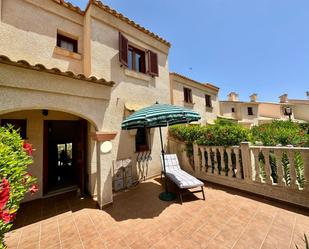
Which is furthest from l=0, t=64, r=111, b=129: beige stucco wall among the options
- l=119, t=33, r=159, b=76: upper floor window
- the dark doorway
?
l=119, t=33, r=159, b=76: upper floor window

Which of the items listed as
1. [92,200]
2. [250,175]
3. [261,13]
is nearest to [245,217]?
[250,175]

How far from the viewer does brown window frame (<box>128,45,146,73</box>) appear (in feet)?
30.1

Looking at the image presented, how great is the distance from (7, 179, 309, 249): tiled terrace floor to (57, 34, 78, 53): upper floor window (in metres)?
7.84

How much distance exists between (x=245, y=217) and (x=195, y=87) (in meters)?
14.5

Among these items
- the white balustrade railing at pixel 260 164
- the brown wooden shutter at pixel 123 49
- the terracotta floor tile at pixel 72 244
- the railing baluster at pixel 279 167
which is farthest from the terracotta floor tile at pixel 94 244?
the brown wooden shutter at pixel 123 49

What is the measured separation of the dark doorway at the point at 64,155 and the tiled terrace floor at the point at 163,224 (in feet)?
5.05

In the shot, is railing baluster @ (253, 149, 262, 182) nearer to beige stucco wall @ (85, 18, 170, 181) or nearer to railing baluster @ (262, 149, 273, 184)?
railing baluster @ (262, 149, 273, 184)

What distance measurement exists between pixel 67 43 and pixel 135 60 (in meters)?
3.94

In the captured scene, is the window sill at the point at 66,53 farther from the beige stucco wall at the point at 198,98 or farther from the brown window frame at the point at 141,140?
the beige stucco wall at the point at 198,98

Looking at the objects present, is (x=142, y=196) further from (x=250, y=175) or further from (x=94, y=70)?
(x=94, y=70)

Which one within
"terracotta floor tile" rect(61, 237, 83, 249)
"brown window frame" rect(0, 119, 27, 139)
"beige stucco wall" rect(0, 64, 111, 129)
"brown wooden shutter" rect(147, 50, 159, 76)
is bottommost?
"terracotta floor tile" rect(61, 237, 83, 249)

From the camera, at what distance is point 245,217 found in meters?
4.50

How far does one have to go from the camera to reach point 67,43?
7.61 meters

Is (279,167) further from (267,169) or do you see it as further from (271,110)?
(271,110)
